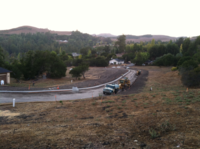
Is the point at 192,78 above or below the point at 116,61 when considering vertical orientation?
above

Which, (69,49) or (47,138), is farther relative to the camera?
(69,49)

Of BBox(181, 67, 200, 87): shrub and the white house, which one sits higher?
BBox(181, 67, 200, 87): shrub

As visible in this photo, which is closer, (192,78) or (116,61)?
(192,78)

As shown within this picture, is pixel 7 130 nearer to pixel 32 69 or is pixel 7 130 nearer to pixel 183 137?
pixel 183 137

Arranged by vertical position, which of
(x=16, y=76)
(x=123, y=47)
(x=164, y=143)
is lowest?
(x=16, y=76)

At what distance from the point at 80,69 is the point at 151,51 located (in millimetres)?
85813

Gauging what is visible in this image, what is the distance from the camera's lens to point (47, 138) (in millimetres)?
7801

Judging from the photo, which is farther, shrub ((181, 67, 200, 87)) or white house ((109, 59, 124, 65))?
white house ((109, 59, 124, 65))

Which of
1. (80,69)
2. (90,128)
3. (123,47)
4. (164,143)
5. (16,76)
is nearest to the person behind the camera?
(164,143)

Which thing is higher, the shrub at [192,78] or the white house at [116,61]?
the shrub at [192,78]

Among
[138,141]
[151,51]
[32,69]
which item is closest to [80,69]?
[32,69]

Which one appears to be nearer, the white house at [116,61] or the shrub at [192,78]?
the shrub at [192,78]

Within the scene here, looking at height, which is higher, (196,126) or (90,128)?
(196,126)

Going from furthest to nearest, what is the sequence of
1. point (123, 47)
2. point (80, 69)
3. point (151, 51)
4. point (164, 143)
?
point (123, 47) < point (151, 51) < point (80, 69) < point (164, 143)
